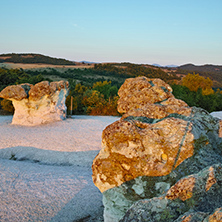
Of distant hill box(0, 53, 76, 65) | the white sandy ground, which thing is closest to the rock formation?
the white sandy ground

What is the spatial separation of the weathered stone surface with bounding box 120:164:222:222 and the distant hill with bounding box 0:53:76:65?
79.1m

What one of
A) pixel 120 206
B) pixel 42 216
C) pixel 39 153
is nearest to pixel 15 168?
pixel 39 153

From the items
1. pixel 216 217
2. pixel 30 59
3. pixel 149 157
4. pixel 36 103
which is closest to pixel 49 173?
pixel 149 157

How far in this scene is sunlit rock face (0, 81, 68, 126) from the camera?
1312 centimetres

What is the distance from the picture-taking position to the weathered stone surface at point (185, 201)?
2516 millimetres

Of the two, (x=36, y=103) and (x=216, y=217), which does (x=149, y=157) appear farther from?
(x=36, y=103)

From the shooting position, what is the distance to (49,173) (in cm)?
749

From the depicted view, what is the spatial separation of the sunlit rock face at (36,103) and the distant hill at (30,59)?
67135 mm

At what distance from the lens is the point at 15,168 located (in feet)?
25.2

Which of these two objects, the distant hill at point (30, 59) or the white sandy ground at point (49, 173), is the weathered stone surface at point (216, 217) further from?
the distant hill at point (30, 59)

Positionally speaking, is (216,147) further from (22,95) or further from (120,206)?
(22,95)

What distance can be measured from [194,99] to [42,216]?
2269cm

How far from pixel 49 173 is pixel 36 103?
6708 mm

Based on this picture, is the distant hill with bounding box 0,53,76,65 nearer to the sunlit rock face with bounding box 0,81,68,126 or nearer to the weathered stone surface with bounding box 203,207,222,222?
the sunlit rock face with bounding box 0,81,68,126
